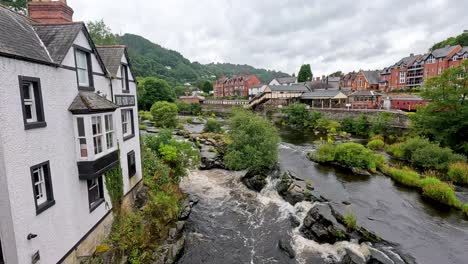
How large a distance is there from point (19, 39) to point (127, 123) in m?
7.51

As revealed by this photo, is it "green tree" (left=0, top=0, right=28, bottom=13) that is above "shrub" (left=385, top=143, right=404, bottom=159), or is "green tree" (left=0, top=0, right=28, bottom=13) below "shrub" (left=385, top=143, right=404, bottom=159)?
above

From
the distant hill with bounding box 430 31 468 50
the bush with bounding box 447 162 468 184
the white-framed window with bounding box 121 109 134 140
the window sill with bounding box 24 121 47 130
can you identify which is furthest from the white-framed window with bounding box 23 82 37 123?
the distant hill with bounding box 430 31 468 50

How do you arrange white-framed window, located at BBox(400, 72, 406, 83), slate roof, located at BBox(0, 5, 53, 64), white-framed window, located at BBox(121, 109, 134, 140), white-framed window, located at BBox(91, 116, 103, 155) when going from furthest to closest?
white-framed window, located at BBox(400, 72, 406, 83)
white-framed window, located at BBox(121, 109, 134, 140)
white-framed window, located at BBox(91, 116, 103, 155)
slate roof, located at BBox(0, 5, 53, 64)

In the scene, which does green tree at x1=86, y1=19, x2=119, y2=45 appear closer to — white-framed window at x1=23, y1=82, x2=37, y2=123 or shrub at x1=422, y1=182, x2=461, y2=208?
white-framed window at x1=23, y1=82, x2=37, y2=123

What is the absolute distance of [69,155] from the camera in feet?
32.3

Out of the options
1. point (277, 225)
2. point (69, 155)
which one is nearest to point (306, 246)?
point (277, 225)

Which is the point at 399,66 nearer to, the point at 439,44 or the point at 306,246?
the point at 439,44

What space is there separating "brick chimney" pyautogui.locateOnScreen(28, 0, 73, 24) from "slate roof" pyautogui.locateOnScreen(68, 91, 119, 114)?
442 cm

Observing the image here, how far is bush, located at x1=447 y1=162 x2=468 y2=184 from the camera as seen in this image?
21.1m

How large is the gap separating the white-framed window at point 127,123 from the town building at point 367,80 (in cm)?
7888

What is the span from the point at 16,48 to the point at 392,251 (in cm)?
1879

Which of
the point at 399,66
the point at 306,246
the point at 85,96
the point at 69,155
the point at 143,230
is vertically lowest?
the point at 306,246

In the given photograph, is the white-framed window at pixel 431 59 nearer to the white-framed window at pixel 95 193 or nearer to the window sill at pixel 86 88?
the window sill at pixel 86 88

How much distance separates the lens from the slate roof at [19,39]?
7.59m
